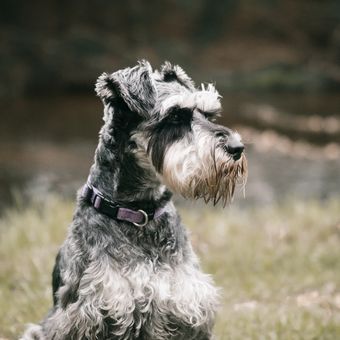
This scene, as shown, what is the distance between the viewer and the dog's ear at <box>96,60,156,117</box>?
407cm

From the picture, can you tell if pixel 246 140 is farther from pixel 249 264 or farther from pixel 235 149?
pixel 235 149

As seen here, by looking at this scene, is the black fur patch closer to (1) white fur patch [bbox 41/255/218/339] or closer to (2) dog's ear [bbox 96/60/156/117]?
(2) dog's ear [bbox 96/60/156/117]

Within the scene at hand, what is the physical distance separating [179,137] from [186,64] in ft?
57.6

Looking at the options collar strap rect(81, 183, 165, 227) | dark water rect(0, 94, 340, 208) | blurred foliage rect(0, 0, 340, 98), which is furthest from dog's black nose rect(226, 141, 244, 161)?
blurred foliage rect(0, 0, 340, 98)

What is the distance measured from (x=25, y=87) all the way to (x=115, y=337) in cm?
1662

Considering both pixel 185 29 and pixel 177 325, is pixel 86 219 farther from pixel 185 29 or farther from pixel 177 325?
pixel 185 29

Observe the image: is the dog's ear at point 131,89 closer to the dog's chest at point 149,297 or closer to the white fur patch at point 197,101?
the white fur patch at point 197,101

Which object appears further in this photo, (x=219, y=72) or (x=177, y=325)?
(x=219, y=72)

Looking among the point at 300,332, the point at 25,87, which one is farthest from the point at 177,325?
the point at 25,87

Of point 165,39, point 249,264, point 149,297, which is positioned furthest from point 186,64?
point 149,297

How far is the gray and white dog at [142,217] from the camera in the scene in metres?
3.99

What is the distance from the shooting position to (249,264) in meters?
7.24

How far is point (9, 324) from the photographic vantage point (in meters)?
5.67

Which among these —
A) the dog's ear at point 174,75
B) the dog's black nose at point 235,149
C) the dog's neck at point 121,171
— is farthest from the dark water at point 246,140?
the dog's black nose at point 235,149
